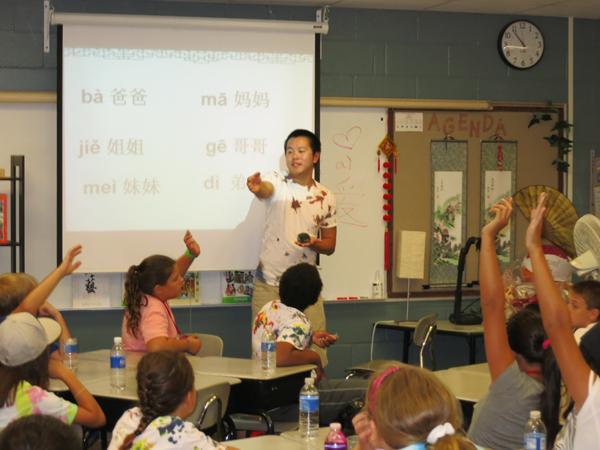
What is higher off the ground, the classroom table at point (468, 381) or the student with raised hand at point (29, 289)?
the student with raised hand at point (29, 289)

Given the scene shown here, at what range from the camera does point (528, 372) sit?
3.07m

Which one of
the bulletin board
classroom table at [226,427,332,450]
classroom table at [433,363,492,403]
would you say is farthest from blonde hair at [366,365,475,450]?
the bulletin board

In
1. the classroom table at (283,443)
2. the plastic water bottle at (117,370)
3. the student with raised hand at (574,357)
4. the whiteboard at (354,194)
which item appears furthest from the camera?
the whiteboard at (354,194)

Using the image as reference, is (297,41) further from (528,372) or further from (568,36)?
(528,372)

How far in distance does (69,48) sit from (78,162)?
757 millimetres

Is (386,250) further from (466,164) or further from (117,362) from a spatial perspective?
(117,362)

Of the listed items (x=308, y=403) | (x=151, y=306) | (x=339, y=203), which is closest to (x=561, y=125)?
(x=339, y=203)

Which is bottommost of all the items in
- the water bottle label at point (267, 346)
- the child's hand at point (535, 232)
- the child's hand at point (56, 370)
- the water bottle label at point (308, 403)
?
the water bottle label at point (308, 403)

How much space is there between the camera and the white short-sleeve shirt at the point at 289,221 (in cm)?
617

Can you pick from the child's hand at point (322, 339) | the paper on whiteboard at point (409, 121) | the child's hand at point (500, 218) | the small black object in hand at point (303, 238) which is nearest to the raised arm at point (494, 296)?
the child's hand at point (500, 218)

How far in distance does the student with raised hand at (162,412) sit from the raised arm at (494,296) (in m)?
0.93

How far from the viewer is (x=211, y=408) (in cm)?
416

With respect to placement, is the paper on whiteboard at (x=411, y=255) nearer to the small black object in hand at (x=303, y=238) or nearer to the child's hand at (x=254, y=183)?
the small black object in hand at (x=303, y=238)

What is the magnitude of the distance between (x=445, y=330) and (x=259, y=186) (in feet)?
5.45
